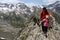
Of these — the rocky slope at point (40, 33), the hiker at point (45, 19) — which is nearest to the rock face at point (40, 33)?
the rocky slope at point (40, 33)

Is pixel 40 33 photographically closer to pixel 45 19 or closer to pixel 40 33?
pixel 40 33

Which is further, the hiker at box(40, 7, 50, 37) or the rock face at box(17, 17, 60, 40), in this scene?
the rock face at box(17, 17, 60, 40)

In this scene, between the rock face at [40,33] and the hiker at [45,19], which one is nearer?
the hiker at [45,19]

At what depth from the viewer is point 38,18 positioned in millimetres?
19219

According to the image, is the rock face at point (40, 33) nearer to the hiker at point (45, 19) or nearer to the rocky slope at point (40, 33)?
the rocky slope at point (40, 33)

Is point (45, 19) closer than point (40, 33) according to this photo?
Yes

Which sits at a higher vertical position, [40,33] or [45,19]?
[45,19]

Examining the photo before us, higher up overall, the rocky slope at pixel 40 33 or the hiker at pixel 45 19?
the hiker at pixel 45 19

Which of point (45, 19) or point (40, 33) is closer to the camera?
point (45, 19)

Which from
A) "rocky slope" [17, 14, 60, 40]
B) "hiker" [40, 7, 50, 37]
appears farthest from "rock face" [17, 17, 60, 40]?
Answer: "hiker" [40, 7, 50, 37]

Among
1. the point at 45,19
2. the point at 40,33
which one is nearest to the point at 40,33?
the point at 40,33

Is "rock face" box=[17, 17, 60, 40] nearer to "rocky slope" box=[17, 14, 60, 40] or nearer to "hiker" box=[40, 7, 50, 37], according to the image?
"rocky slope" box=[17, 14, 60, 40]

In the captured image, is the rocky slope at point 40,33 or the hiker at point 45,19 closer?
the hiker at point 45,19

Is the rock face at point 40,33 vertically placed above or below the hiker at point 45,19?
below
